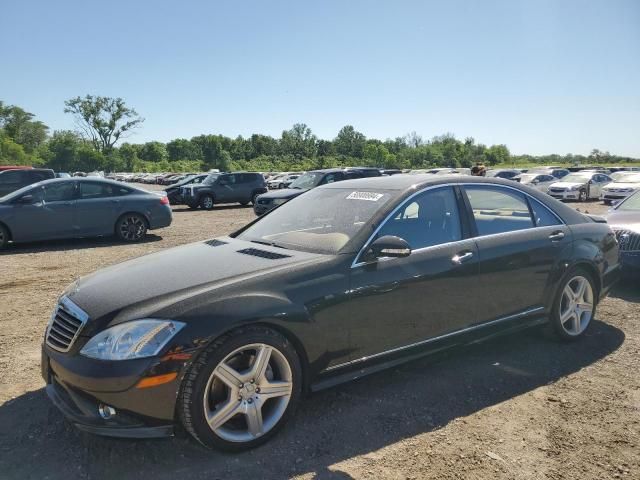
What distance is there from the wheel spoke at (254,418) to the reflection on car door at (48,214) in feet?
30.0

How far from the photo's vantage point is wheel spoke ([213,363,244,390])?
2.71 meters

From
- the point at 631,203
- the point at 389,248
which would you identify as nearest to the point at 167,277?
the point at 389,248

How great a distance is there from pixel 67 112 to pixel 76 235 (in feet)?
275

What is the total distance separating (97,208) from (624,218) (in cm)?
996

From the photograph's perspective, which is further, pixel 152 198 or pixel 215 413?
pixel 152 198

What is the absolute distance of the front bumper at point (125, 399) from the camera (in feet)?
8.34

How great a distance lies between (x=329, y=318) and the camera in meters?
3.05

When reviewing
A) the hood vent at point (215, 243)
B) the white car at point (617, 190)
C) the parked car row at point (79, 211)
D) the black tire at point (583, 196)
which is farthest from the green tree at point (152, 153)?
the hood vent at point (215, 243)

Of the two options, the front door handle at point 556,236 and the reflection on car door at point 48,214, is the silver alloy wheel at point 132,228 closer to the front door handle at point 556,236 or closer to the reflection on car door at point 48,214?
the reflection on car door at point 48,214

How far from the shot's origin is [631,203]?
24.5 feet

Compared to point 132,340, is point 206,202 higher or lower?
lower

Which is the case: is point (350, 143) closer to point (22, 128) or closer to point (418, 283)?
point (22, 128)

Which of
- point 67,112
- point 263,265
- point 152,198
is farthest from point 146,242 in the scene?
point 67,112

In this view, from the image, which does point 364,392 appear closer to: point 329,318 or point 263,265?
point 329,318
